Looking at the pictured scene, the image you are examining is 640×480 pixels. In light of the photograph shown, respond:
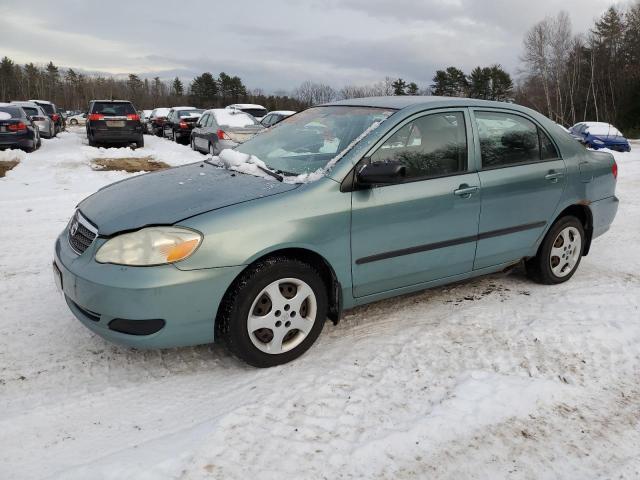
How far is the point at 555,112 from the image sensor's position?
52938 mm

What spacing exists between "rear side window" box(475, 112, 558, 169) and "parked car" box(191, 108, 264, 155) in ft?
31.2

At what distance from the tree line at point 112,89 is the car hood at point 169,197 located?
2740 inches

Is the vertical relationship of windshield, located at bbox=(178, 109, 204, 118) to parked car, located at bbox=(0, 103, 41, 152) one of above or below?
above

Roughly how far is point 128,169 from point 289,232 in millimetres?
10121

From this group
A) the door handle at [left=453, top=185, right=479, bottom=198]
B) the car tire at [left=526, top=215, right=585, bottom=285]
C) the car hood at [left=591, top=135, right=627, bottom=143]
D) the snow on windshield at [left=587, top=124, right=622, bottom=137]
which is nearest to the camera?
the door handle at [left=453, top=185, right=479, bottom=198]

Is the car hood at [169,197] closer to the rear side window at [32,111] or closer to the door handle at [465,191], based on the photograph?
the door handle at [465,191]

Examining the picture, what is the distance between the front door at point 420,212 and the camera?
3.41 metres

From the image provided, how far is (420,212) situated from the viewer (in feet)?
11.8

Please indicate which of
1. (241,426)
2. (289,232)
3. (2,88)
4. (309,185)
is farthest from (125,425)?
(2,88)

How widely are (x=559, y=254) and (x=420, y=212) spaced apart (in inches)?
72.1

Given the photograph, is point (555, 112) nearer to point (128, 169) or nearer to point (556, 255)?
point (128, 169)

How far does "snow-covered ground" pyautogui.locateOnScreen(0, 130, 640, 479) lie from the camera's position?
93.6 inches

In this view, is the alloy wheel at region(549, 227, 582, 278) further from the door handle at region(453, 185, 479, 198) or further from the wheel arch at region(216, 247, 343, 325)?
the wheel arch at region(216, 247, 343, 325)

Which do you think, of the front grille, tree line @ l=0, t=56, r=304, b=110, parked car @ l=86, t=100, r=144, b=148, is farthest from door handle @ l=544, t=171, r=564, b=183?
tree line @ l=0, t=56, r=304, b=110
